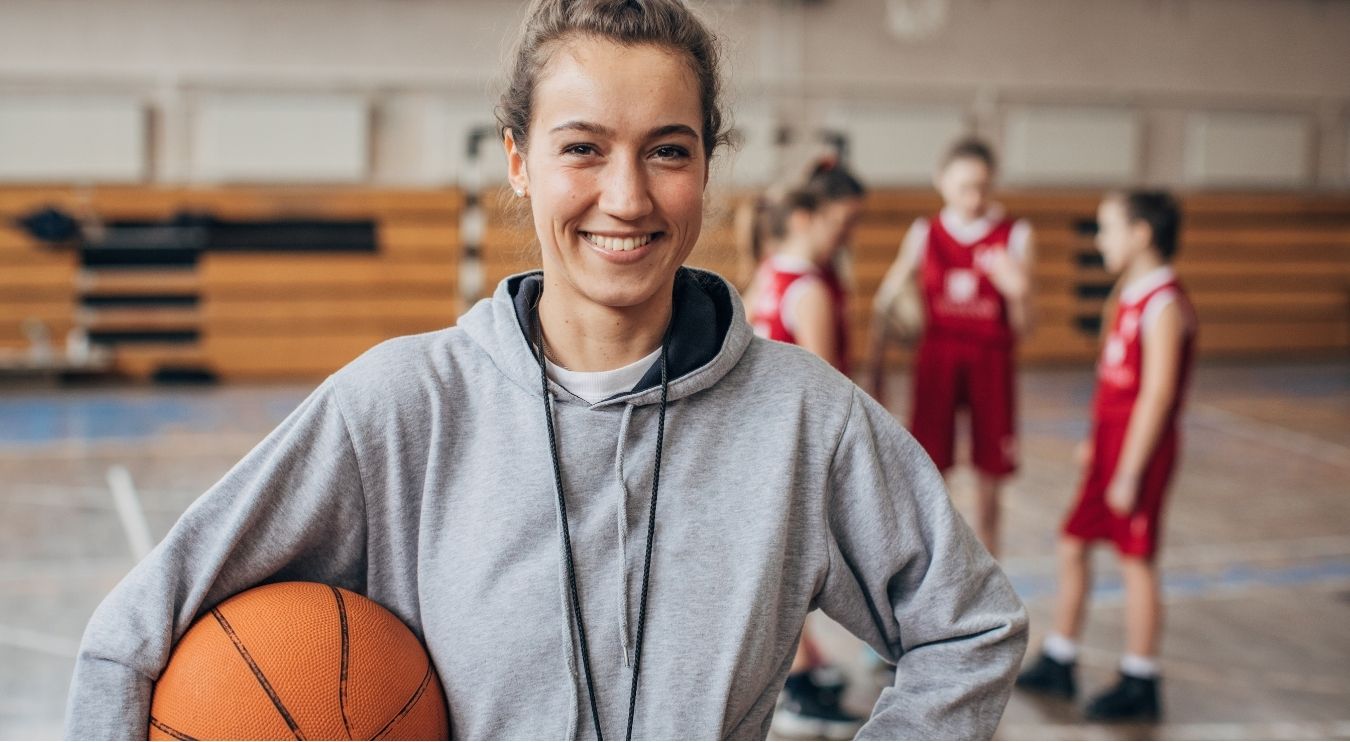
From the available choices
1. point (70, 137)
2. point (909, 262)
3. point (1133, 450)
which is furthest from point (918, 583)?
point (70, 137)

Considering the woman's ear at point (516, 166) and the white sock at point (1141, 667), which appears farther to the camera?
the white sock at point (1141, 667)

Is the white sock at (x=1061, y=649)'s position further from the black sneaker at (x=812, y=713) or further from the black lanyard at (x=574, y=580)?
the black lanyard at (x=574, y=580)

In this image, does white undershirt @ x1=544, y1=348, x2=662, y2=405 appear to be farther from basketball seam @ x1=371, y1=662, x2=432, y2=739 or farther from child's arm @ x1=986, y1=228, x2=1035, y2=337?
child's arm @ x1=986, y1=228, x2=1035, y2=337

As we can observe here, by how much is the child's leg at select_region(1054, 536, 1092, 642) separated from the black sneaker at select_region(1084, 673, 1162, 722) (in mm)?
198

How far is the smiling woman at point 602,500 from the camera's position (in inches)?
51.6

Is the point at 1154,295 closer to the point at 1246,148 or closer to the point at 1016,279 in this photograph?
the point at 1016,279

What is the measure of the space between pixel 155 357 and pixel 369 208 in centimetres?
195

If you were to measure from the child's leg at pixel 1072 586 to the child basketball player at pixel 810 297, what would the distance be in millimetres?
687

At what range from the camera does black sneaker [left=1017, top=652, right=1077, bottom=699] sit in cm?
374

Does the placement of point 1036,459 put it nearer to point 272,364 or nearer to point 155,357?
point 272,364

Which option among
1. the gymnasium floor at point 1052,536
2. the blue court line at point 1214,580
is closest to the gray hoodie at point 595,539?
the gymnasium floor at point 1052,536

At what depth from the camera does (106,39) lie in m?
9.49

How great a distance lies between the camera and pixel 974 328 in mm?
4387

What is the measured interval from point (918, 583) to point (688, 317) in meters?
0.39
